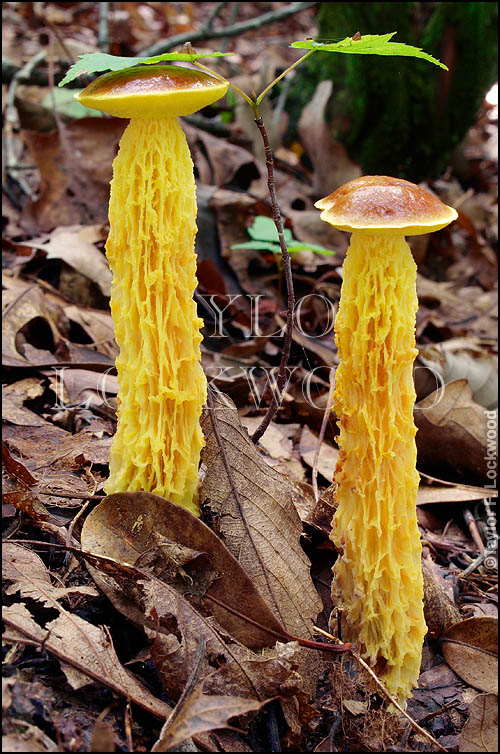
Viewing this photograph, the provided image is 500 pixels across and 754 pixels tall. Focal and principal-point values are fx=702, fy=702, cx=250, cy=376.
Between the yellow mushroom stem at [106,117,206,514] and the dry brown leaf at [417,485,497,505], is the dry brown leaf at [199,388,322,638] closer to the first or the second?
the yellow mushroom stem at [106,117,206,514]

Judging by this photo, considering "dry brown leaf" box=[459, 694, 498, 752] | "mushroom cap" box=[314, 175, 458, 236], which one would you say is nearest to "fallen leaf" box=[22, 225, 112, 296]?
"mushroom cap" box=[314, 175, 458, 236]

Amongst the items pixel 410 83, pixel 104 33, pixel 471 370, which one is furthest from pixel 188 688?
pixel 104 33

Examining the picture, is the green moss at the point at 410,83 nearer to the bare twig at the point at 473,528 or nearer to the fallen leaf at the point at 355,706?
the bare twig at the point at 473,528

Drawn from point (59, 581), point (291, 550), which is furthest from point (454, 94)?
point (59, 581)

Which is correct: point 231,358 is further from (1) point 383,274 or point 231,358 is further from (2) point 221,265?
(1) point 383,274

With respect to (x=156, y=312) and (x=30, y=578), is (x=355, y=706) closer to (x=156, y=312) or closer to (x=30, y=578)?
(x=30, y=578)

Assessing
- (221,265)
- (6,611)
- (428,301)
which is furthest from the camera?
(428,301)

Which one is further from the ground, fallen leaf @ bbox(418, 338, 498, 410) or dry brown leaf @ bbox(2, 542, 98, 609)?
dry brown leaf @ bbox(2, 542, 98, 609)
